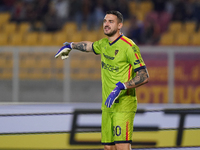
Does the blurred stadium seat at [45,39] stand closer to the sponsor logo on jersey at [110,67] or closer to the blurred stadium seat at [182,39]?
the blurred stadium seat at [182,39]

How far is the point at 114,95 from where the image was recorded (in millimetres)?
3576

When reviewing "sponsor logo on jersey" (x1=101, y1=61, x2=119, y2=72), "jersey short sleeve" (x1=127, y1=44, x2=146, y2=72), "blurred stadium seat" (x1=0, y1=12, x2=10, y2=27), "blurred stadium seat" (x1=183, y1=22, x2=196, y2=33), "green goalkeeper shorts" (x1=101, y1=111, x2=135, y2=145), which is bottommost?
"green goalkeeper shorts" (x1=101, y1=111, x2=135, y2=145)

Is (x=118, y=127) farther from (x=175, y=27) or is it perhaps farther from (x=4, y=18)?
(x=4, y=18)

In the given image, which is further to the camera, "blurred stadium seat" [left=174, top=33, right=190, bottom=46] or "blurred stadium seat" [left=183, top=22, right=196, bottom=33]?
"blurred stadium seat" [left=183, top=22, right=196, bottom=33]

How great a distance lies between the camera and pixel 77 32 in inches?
528

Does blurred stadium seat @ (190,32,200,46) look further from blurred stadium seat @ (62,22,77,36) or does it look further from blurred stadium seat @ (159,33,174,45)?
blurred stadium seat @ (62,22,77,36)

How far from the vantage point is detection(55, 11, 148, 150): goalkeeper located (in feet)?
11.8

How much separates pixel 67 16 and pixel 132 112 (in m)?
10.9

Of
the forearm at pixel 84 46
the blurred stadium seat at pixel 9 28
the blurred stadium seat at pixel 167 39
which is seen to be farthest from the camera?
the blurred stadium seat at pixel 9 28

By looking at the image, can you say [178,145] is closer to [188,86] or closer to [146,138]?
[146,138]

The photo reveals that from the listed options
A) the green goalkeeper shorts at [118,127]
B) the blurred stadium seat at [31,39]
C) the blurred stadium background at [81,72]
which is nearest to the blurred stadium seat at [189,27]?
the blurred stadium background at [81,72]

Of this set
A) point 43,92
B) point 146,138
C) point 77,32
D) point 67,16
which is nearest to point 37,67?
point 43,92

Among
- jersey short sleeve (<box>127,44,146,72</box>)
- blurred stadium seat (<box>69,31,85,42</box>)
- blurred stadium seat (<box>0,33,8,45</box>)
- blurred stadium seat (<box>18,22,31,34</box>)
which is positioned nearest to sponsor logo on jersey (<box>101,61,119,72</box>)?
jersey short sleeve (<box>127,44,146,72</box>)

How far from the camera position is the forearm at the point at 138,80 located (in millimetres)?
3564
